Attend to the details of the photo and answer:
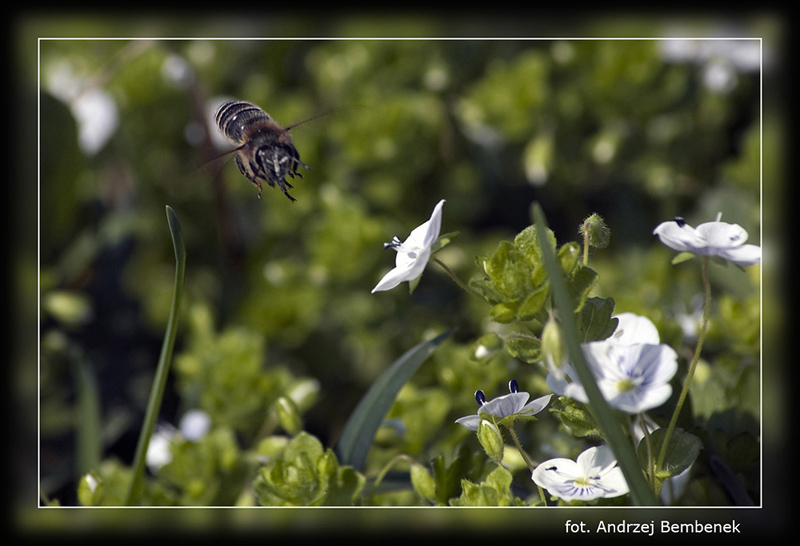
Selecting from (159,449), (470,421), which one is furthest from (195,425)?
(470,421)

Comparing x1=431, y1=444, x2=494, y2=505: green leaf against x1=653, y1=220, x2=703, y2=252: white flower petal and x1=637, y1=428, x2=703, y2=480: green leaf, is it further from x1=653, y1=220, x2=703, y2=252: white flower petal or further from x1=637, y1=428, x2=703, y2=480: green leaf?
x1=653, y1=220, x2=703, y2=252: white flower petal

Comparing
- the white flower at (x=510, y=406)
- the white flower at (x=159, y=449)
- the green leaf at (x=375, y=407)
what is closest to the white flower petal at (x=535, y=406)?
the white flower at (x=510, y=406)

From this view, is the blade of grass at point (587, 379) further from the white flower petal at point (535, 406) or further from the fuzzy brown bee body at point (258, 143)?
the fuzzy brown bee body at point (258, 143)

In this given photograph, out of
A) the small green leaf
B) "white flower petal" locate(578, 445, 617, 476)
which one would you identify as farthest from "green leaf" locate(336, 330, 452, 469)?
"white flower petal" locate(578, 445, 617, 476)

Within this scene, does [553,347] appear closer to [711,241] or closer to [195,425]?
[711,241]

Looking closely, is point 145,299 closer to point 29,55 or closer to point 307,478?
point 29,55

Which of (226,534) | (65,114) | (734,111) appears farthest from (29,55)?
(734,111)
